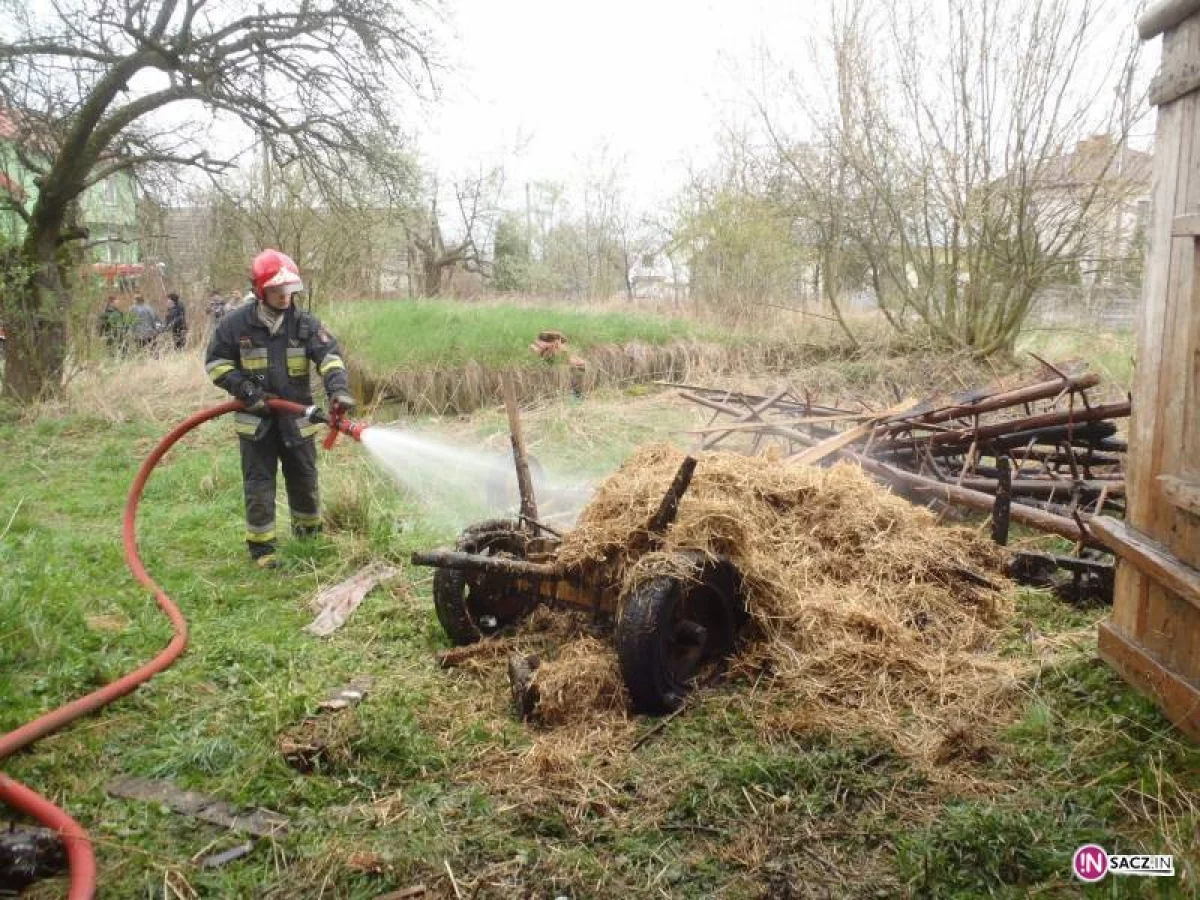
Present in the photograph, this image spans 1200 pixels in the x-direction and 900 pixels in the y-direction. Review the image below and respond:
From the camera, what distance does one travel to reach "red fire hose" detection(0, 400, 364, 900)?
2.69 meters

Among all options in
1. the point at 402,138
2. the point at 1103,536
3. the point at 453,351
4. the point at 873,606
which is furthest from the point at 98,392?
the point at 1103,536

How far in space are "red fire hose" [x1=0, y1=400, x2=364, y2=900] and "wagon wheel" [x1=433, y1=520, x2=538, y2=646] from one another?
4.25 feet

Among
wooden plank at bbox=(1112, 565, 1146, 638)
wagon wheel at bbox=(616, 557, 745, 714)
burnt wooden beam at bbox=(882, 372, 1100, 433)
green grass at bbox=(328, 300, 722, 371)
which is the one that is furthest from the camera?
green grass at bbox=(328, 300, 722, 371)

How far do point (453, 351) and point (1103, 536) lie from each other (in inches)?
388

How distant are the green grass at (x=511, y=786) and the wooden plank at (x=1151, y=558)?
1.63 ft

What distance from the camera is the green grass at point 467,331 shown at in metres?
12.2

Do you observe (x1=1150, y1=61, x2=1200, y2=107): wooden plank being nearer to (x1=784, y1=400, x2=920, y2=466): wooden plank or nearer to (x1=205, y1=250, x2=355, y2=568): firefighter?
(x1=784, y1=400, x2=920, y2=466): wooden plank

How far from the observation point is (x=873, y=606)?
4.34 metres

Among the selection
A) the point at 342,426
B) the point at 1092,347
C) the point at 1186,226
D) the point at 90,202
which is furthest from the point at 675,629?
the point at 90,202

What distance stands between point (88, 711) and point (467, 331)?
32.0 ft

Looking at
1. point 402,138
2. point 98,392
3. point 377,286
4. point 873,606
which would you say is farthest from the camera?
point 377,286

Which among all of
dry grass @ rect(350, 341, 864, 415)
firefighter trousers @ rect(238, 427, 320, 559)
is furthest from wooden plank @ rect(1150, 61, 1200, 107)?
dry grass @ rect(350, 341, 864, 415)

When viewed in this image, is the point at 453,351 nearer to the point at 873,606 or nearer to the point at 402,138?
the point at 402,138

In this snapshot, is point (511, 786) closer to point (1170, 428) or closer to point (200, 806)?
point (200, 806)
